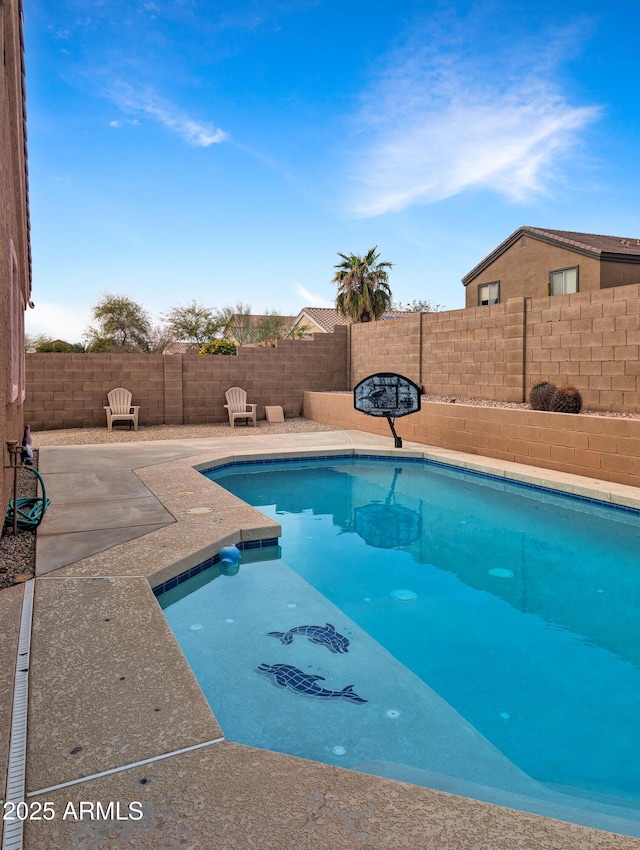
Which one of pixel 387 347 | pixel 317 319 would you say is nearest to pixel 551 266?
pixel 387 347

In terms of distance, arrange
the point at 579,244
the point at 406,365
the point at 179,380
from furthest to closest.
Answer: the point at 579,244 < the point at 179,380 < the point at 406,365

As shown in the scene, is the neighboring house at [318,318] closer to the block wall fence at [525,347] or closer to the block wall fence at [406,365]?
the block wall fence at [406,365]

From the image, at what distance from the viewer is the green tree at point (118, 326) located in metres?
28.9


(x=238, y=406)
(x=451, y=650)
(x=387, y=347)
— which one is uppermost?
(x=387, y=347)

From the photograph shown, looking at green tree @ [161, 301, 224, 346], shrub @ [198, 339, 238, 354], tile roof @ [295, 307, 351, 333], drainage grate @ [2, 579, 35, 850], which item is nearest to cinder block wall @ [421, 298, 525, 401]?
drainage grate @ [2, 579, 35, 850]

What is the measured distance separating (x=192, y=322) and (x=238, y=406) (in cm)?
1796

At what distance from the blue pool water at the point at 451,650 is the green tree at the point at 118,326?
25443 millimetres

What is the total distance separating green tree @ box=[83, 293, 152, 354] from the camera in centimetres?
2888

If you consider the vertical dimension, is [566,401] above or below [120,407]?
above

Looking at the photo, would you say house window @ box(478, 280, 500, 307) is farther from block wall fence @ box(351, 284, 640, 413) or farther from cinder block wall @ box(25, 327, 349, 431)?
block wall fence @ box(351, 284, 640, 413)

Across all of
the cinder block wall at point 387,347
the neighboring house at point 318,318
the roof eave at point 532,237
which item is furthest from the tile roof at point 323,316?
the cinder block wall at point 387,347

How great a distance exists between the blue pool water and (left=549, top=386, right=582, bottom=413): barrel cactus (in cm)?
169

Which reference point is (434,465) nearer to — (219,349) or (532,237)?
(219,349)

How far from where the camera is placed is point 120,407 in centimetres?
1248
